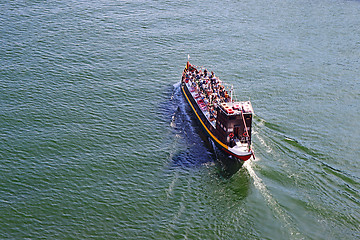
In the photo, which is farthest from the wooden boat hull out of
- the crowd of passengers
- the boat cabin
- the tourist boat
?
the crowd of passengers

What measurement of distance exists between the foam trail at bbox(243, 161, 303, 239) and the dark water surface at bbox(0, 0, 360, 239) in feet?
0.71

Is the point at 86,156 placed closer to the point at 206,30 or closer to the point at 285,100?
the point at 285,100

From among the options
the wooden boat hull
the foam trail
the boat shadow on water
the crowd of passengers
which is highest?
the crowd of passengers

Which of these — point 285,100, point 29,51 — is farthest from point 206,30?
point 29,51

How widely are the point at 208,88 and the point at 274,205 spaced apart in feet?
95.7

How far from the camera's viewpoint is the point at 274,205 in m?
59.7

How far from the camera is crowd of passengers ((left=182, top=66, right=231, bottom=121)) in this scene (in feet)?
254

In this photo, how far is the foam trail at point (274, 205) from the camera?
184 feet

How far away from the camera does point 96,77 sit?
90812 mm

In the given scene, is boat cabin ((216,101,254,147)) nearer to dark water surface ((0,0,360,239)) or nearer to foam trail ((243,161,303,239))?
dark water surface ((0,0,360,239))

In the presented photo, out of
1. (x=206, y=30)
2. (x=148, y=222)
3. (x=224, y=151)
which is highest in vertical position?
(x=206, y=30)

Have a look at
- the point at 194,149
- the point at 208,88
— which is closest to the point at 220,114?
the point at 194,149

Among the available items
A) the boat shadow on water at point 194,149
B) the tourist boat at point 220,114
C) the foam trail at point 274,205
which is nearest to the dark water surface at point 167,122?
the foam trail at point 274,205

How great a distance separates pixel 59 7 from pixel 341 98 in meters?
74.7
